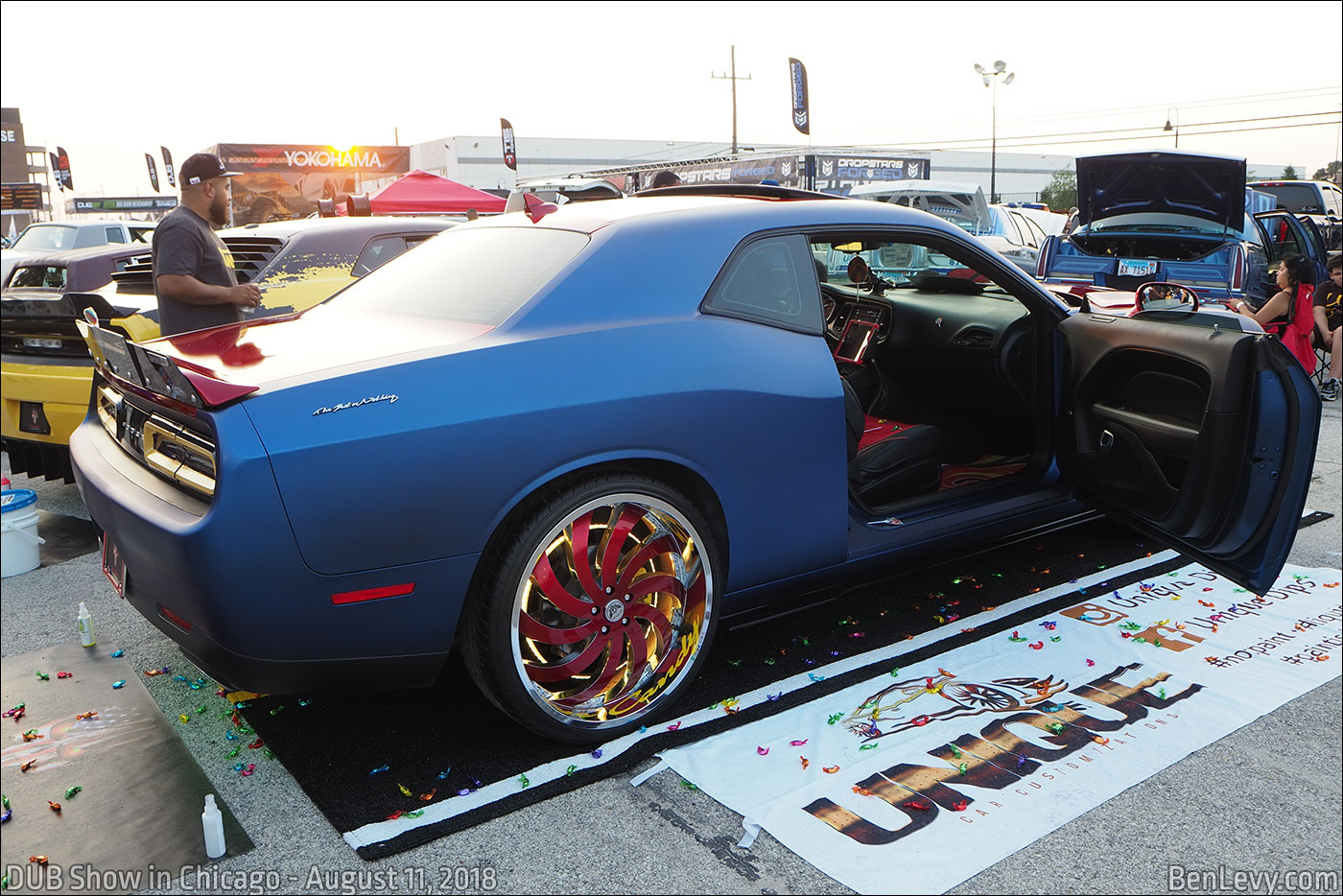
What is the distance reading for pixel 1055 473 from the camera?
3.79 meters

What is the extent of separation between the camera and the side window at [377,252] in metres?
5.49

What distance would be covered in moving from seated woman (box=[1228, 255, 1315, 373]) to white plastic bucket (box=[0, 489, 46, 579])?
27.1ft

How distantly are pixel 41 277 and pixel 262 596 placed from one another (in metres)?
4.82

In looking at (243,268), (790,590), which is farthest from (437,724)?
(243,268)

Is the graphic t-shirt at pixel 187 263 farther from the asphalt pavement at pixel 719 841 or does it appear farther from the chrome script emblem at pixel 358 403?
the chrome script emblem at pixel 358 403

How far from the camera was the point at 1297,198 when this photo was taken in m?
17.0

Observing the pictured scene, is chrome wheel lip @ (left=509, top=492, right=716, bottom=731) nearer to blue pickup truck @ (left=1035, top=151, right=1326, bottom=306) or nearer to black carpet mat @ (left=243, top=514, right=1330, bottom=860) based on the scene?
black carpet mat @ (left=243, top=514, right=1330, bottom=860)

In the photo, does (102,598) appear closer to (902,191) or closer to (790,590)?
(790,590)

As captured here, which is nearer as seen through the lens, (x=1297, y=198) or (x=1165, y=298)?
(x=1165, y=298)

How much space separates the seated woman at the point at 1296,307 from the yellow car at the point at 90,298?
6607mm

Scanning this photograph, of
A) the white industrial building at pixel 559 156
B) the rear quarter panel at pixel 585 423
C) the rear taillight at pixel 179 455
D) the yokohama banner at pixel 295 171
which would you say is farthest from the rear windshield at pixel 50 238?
the white industrial building at pixel 559 156

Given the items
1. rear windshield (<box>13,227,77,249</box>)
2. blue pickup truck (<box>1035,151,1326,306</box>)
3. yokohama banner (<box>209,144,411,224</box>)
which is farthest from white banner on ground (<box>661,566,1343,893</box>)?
yokohama banner (<box>209,144,411,224</box>)

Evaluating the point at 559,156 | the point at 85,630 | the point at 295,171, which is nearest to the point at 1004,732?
the point at 85,630

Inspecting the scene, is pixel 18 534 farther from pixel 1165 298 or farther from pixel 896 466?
pixel 1165 298
